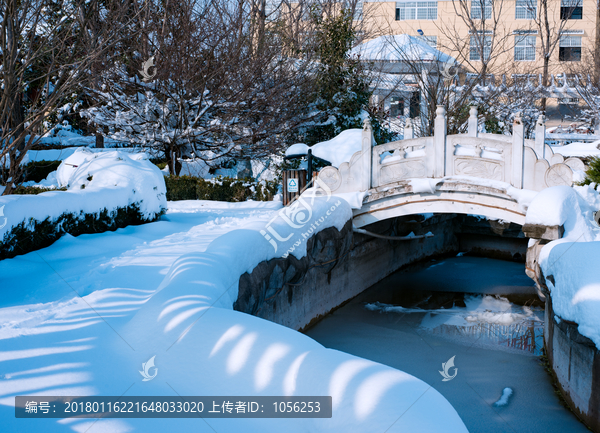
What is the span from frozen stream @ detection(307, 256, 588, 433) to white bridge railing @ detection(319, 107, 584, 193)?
8.56 ft

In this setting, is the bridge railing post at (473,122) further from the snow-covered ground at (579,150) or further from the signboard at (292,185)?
the signboard at (292,185)

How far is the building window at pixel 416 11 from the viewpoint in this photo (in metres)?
33.4

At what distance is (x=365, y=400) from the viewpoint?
2543mm

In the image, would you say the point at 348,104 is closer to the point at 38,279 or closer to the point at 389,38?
the point at 389,38

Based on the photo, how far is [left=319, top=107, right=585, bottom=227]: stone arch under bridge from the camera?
8.12 meters

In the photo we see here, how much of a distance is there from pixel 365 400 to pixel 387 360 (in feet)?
17.9

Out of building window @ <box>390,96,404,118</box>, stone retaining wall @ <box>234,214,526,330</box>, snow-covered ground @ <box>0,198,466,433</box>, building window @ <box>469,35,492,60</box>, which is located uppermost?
building window @ <box>469,35,492,60</box>

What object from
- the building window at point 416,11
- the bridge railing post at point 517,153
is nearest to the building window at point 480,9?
the building window at point 416,11

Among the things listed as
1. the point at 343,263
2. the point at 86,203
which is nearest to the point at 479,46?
the point at 343,263

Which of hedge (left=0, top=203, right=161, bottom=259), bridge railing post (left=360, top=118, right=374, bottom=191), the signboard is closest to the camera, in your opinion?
hedge (left=0, top=203, right=161, bottom=259)

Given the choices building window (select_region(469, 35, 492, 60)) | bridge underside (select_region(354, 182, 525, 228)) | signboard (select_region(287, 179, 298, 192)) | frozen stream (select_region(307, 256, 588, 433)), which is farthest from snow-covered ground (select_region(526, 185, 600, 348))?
building window (select_region(469, 35, 492, 60))

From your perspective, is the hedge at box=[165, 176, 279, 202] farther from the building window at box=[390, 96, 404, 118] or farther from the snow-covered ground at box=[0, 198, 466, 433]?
the building window at box=[390, 96, 404, 118]

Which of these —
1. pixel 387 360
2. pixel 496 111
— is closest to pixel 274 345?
pixel 387 360

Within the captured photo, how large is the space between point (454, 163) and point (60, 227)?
6299 mm
